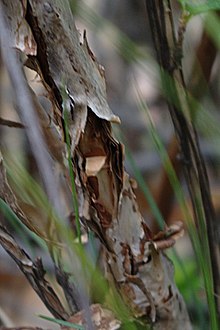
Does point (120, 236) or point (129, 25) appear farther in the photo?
point (129, 25)

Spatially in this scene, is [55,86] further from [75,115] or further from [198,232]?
[198,232]

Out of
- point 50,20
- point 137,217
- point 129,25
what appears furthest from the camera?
point 129,25

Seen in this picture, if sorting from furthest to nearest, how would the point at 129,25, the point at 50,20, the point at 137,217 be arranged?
1. the point at 129,25
2. the point at 137,217
3. the point at 50,20

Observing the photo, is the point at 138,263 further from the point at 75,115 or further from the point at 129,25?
the point at 129,25

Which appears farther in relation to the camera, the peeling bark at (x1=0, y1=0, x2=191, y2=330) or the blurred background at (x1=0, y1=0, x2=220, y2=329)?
the blurred background at (x1=0, y1=0, x2=220, y2=329)

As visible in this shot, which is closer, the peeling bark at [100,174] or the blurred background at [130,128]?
the peeling bark at [100,174]

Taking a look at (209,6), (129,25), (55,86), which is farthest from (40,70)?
(129,25)

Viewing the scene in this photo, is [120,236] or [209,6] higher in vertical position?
[209,6]

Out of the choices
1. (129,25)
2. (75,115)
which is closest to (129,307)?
(75,115)

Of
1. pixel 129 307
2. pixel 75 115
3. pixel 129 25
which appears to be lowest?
pixel 129 307

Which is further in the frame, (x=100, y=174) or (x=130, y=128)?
(x=130, y=128)
